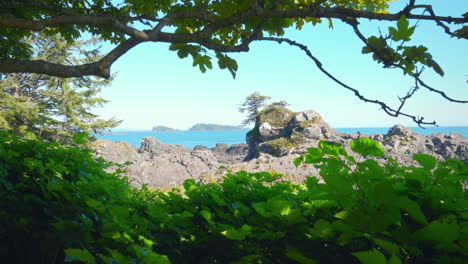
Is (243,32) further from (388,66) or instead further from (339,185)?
(339,185)

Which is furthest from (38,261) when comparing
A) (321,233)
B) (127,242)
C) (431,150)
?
(431,150)

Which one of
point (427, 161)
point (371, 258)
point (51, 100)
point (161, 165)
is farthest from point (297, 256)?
point (51, 100)

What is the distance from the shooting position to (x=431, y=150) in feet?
67.9

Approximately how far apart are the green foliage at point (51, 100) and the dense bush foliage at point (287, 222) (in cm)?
2011

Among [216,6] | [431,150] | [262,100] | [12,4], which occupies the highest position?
[262,100]

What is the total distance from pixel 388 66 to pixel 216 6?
146 centimetres

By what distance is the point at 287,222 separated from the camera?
128cm

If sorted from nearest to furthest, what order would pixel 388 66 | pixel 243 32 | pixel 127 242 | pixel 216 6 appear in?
pixel 127 242 < pixel 388 66 < pixel 216 6 < pixel 243 32

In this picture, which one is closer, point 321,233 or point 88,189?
point 321,233

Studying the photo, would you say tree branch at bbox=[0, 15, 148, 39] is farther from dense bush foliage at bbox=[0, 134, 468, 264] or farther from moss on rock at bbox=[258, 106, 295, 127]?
moss on rock at bbox=[258, 106, 295, 127]

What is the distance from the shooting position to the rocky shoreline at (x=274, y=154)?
16406mm

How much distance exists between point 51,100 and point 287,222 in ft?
89.5

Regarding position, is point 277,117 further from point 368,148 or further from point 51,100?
point 368,148

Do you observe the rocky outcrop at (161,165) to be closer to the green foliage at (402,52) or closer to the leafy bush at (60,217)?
the leafy bush at (60,217)
